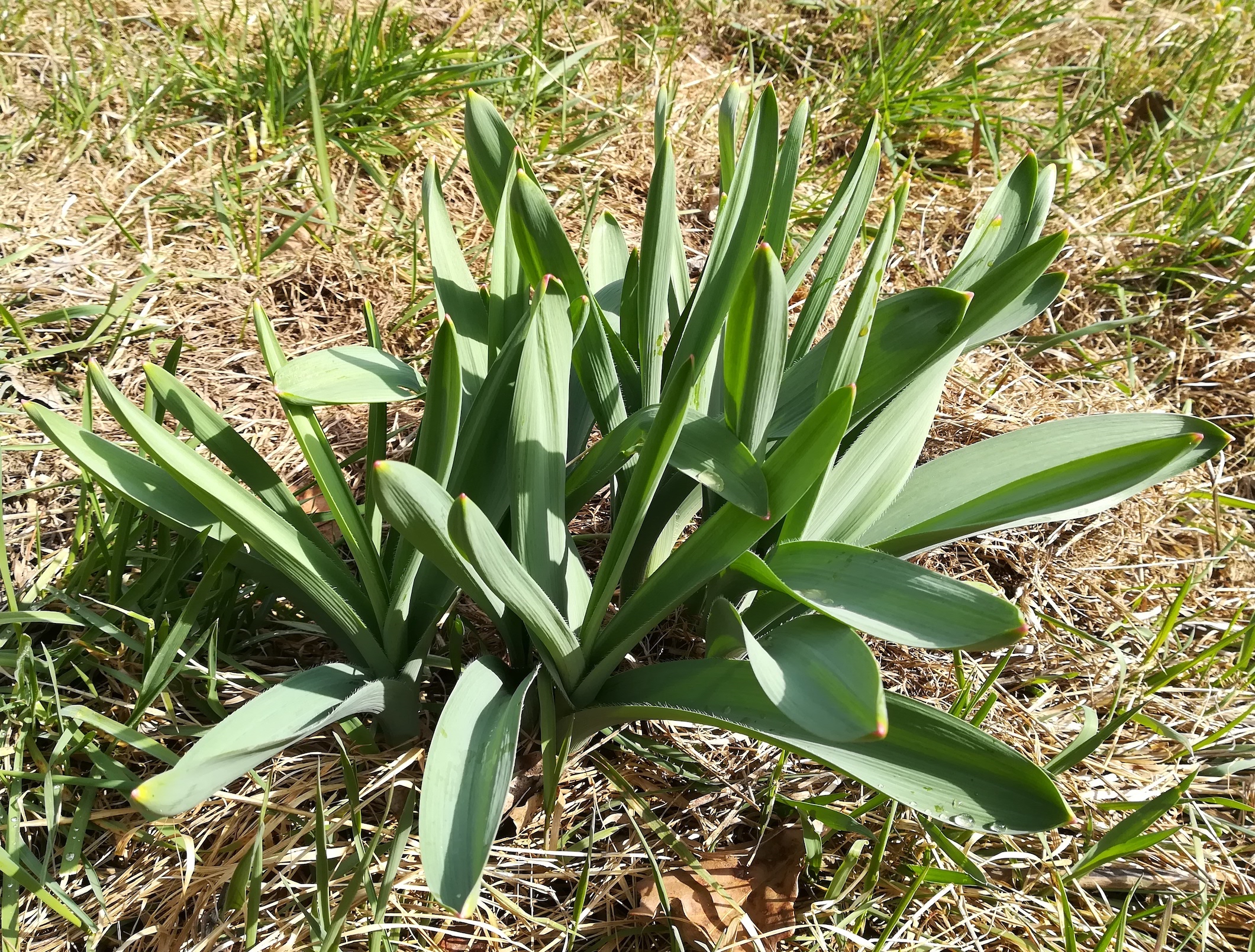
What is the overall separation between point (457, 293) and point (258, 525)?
41 cm

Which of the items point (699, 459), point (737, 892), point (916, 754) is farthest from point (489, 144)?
point (737, 892)

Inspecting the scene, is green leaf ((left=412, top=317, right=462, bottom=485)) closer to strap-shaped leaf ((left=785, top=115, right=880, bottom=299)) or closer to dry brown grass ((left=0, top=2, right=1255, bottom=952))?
dry brown grass ((left=0, top=2, right=1255, bottom=952))

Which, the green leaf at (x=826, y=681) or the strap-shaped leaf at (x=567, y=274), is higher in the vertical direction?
the strap-shaped leaf at (x=567, y=274)

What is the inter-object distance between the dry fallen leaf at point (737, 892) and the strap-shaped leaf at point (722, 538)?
0.28 metres

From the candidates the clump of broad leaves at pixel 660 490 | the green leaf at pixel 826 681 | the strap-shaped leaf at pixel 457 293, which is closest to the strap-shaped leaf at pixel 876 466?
the clump of broad leaves at pixel 660 490

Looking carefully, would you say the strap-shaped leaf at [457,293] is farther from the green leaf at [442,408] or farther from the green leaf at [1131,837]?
the green leaf at [1131,837]

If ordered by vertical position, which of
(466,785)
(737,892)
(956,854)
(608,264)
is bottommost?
(737,892)

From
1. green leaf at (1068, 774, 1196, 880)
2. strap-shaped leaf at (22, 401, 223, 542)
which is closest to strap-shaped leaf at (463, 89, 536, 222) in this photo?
strap-shaped leaf at (22, 401, 223, 542)

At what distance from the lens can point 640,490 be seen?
91 cm

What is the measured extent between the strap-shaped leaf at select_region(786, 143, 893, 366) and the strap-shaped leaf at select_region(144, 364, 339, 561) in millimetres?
667

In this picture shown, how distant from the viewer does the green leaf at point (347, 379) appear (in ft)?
3.32

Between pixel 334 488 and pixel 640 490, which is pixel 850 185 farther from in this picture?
pixel 334 488

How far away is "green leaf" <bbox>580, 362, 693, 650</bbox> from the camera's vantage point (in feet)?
2.70

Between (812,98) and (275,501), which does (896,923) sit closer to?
(275,501)
